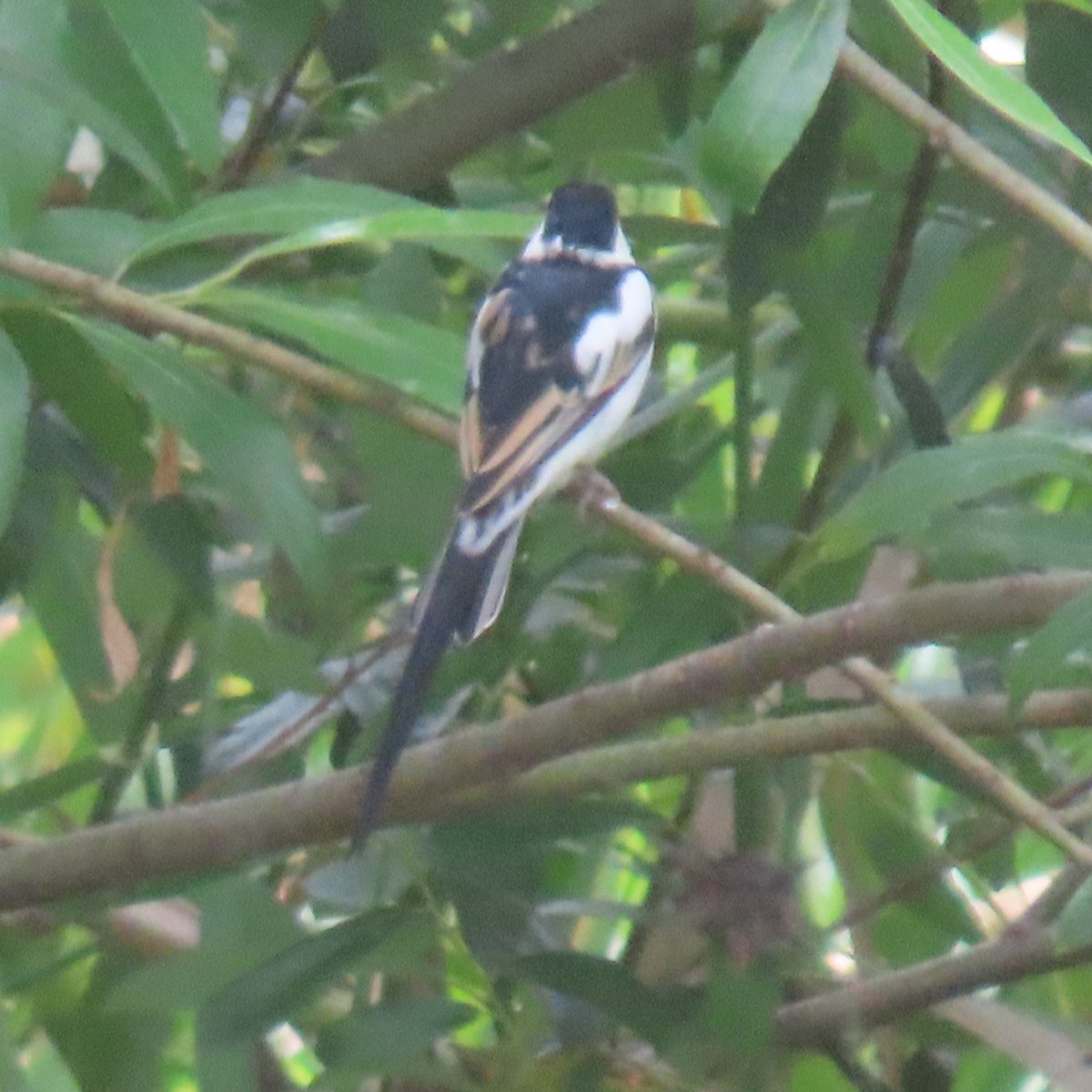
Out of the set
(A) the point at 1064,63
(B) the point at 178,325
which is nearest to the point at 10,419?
(B) the point at 178,325

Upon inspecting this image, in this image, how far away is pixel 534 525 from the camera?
1.62 meters

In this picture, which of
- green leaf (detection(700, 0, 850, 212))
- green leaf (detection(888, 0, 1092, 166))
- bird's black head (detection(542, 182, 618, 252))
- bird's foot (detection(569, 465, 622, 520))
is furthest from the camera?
bird's black head (detection(542, 182, 618, 252))

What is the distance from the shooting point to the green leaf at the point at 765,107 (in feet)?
3.65

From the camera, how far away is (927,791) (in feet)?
6.03

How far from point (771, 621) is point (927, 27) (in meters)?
0.35

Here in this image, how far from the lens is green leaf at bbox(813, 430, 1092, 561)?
118 centimetres

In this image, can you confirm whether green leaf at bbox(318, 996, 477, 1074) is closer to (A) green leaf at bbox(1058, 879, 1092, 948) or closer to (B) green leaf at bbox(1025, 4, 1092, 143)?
(A) green leaf at bbox(1058, 879, 1092, 948)

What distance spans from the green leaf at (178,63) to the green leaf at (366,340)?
0.41ft

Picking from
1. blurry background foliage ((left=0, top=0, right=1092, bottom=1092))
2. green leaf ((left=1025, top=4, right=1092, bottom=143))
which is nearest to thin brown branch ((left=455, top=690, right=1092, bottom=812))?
blurry background foliage ((left=0, top=0, right=1092, bottom=1092))

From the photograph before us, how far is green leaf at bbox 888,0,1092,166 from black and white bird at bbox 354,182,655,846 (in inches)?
15.7

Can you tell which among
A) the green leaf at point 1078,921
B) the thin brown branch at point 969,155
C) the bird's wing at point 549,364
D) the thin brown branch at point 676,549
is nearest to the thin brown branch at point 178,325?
the thin brown branch at point 676,549

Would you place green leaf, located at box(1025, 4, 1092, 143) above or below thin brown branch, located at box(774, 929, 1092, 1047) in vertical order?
above

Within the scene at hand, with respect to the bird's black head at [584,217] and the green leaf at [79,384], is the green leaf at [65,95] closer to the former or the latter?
the green leaf at [79,384]

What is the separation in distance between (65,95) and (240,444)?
23cm
